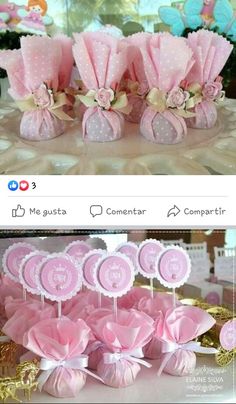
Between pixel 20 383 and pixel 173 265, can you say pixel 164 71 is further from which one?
pixel 20 383

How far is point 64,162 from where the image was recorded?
0.77m

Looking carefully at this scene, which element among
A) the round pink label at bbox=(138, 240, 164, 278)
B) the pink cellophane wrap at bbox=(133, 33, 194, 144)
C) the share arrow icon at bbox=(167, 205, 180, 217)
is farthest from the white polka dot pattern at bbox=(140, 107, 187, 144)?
the round pink label at bbox=(138, 240, 164, 278)

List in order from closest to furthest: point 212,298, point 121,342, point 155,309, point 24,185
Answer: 1. point 24,185
2. point 121,342
3. point 155,309
4. point 212,298

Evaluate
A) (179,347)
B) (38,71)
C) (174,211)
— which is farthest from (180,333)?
(38,71)

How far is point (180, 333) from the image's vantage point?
91cm

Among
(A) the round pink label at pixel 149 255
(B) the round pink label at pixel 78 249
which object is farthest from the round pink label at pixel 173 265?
(B) the round pink label at pixel 78 249

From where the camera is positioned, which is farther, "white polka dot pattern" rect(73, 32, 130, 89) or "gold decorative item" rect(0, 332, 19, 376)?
"gold decorative item" rect(0, 332, 19, 376)

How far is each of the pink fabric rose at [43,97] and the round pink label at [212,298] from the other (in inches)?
19.5

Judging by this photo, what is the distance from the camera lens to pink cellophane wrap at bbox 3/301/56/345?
0.89m

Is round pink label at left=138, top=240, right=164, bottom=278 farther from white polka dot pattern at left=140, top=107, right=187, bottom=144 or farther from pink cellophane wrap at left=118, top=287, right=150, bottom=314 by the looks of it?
white polka dot pattern at left=140, top=107, right=187, bottom=144

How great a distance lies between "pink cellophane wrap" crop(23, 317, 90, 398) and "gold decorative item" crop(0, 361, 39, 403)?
21mm

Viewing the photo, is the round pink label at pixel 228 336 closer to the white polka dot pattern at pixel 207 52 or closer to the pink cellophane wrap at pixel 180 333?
the pink cellophane wrap at pixel 180 333

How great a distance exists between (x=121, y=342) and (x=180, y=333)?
10 cm

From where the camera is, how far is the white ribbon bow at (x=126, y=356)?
2.86 feet
